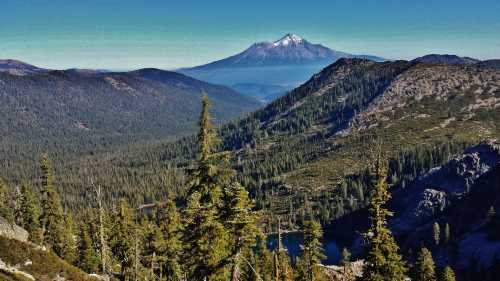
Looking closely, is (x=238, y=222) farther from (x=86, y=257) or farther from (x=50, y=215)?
(x=86, y=257)

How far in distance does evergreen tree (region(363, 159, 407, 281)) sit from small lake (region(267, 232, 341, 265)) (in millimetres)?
125980

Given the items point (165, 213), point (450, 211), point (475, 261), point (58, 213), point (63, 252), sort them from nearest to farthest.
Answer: point (165, 213) → point (58, 213) → point (63, 252) → point (475, 261) → point (450, 211)

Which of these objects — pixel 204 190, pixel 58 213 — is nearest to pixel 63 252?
pixel 58 213

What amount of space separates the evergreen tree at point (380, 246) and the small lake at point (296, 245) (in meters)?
126

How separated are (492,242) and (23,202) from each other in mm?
108704

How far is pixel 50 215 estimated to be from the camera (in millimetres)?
85812

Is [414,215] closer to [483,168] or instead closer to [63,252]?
[483,168]

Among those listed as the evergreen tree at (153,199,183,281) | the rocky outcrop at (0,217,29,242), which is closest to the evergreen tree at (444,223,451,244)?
the evergreen tree at (153,199,183,281)

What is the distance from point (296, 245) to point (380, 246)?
14452 cm

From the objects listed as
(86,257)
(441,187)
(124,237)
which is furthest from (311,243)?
(441,187)

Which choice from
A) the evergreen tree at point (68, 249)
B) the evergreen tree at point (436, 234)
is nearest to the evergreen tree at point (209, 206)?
the evergreen tree at point (68, 249)

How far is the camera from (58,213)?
86188 millimetres

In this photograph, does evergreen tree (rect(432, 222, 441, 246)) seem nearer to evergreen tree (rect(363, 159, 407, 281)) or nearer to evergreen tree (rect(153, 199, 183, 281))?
evergreen tree (rect(153, 199, 183, 281))

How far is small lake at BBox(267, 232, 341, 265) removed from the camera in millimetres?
167712
